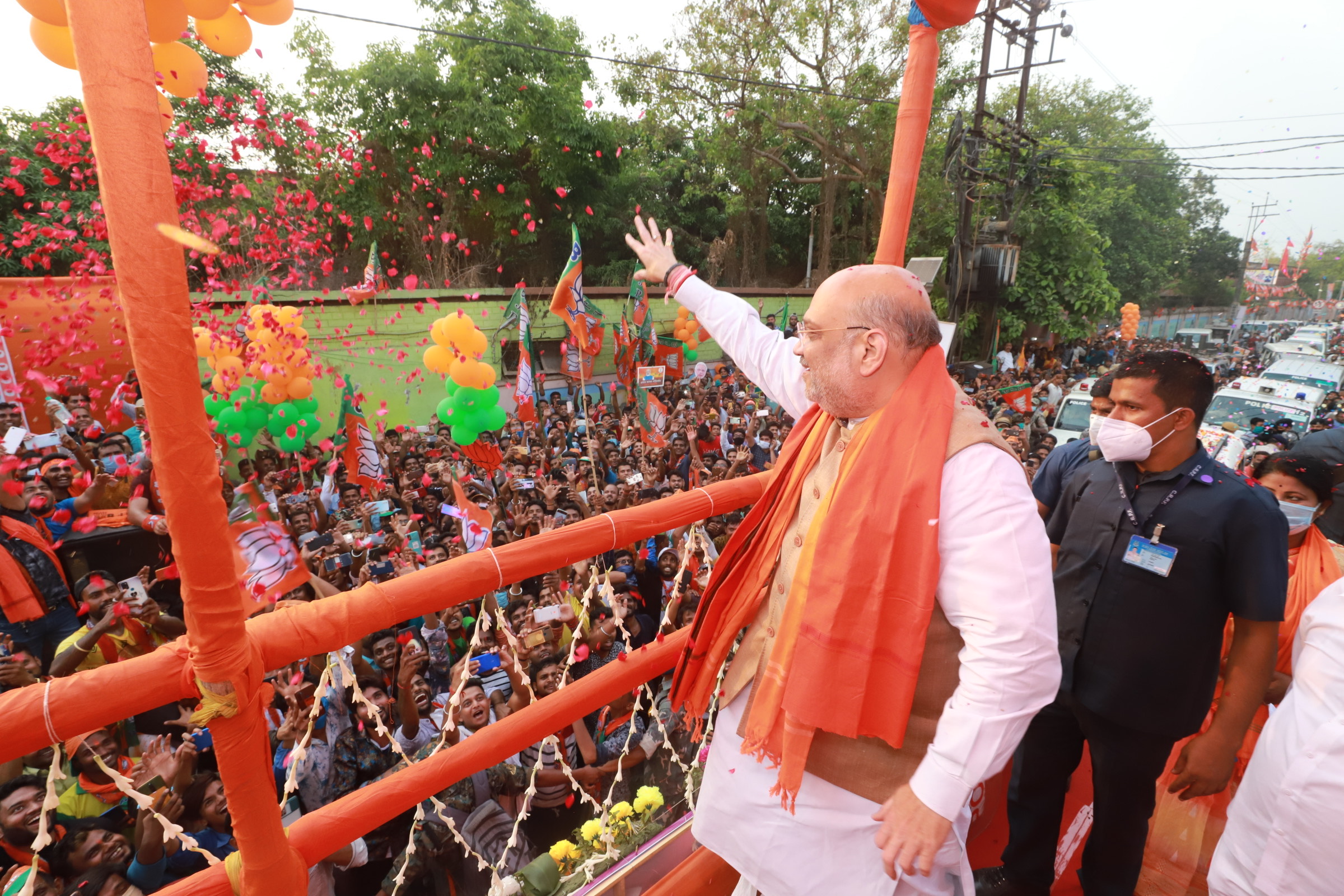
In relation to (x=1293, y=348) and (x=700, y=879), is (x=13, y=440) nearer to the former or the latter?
(x=700, y=879)

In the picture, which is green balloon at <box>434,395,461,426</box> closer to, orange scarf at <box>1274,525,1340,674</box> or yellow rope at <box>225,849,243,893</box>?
yellow rope at <box>225,849,243,893</box>

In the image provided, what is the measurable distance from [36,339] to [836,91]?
19.3 meters

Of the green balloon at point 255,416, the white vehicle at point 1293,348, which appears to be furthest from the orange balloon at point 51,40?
the white vehicle at point 1293,348

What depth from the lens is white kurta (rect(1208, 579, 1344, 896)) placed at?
1506mm

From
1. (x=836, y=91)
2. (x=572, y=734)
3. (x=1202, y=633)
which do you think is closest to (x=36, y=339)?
(x=572, y=734)

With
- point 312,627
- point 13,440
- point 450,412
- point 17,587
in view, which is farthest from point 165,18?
point 450,412

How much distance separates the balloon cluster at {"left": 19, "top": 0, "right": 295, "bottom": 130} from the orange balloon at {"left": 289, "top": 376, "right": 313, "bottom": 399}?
8.82 m

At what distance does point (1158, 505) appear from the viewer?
210cm

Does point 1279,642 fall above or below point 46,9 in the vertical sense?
below

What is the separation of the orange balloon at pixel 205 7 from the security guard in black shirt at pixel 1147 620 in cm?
256

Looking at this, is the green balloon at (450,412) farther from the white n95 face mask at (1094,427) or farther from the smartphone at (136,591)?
the white n95 face mask at (1094,427)

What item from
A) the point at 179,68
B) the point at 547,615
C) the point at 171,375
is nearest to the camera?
the point at 171,375

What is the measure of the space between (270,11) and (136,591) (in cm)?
455

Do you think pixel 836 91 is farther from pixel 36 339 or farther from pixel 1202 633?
A: pixel 1202 633
